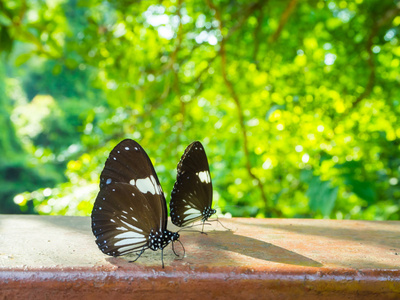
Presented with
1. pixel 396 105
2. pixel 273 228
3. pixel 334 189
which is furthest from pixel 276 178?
pixel 273 228

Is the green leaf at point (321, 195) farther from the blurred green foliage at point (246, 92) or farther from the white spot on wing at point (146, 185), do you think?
the white spot on wing at point (146, 185)

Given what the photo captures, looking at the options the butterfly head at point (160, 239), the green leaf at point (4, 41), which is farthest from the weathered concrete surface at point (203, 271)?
the green leaf at point (4, 41)

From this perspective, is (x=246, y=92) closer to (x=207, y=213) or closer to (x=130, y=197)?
(x=207, y=213)

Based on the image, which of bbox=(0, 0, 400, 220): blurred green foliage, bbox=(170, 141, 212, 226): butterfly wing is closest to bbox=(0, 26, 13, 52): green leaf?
bbox=(0, 0, 400, 220): blurred green foliage

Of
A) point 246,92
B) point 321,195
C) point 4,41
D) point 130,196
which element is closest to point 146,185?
point 130,196

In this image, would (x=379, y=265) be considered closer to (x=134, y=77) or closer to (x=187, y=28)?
(x=134, y=77)

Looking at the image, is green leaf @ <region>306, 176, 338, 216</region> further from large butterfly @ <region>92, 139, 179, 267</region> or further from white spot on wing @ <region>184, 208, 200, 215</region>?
large butterfly @ <region>92, 139, 179, 267</region>
